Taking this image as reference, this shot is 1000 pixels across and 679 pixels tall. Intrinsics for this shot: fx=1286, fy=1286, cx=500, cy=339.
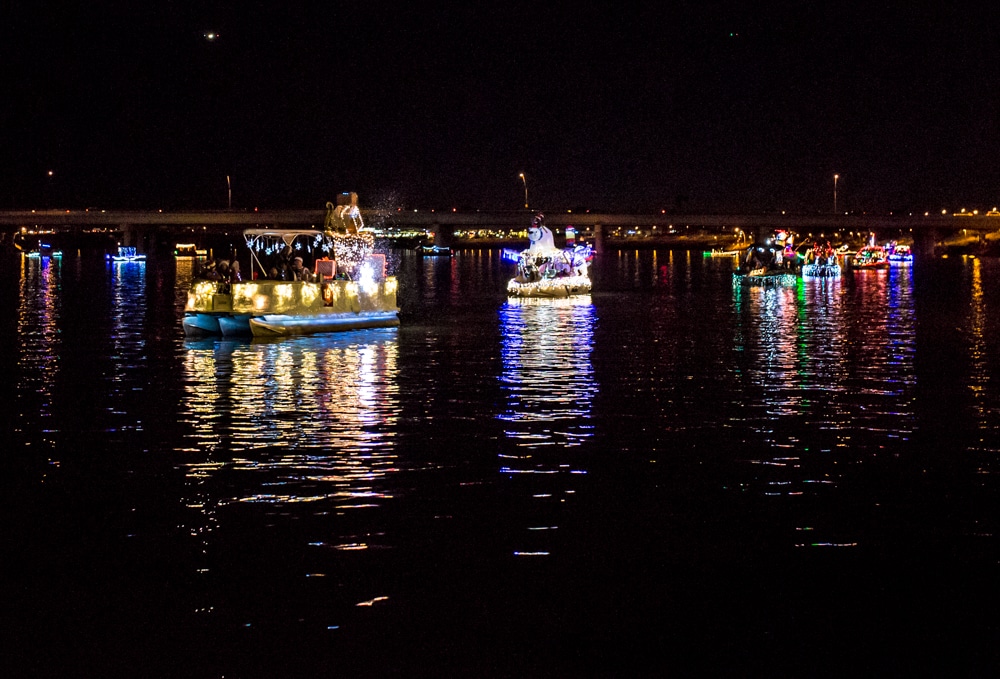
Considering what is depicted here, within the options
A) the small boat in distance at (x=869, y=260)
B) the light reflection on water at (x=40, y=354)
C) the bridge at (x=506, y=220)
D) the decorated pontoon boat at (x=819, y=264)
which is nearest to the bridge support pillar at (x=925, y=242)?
the bridge at (x=506, y=220)

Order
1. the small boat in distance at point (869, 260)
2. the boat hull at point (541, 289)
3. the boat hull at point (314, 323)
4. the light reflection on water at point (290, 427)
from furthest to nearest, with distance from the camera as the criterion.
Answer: the small boat in distance at point (869, 260) → the boat hull at point (541, 289) → the boat hull at point (314, 323) → the light reflection on water at point (290, 427)

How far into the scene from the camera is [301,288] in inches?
1412

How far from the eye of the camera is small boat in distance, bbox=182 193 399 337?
35.1 metres

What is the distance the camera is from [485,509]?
13805 mm

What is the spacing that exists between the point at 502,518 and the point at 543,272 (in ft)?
151

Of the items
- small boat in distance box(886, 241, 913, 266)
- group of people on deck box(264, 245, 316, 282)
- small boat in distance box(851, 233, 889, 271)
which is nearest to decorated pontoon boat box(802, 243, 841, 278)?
small boat in distance box(851, 233, 889, 271)

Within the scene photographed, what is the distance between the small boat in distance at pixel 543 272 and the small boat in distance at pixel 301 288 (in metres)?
18.2

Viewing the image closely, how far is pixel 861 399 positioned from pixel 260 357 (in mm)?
14288

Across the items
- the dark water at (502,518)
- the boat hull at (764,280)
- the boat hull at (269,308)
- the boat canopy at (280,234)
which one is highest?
the boat canopy at (280,234)

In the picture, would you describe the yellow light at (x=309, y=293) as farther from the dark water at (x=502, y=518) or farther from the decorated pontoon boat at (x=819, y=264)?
the decorated pontoon boat at (x=819, y=264)

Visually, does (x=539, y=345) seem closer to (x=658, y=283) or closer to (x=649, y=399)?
(x=649, y=399)

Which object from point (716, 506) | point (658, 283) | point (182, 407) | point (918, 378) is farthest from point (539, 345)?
point (658, 283)

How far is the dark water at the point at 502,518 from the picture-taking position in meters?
9.65

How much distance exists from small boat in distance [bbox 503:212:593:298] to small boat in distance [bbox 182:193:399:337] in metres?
18.2
